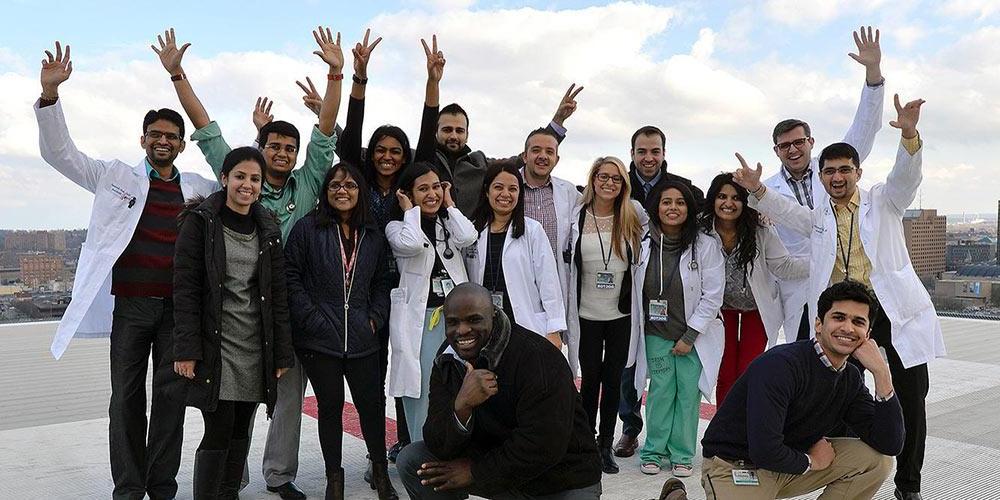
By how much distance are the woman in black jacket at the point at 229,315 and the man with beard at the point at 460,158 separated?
1.26 meters

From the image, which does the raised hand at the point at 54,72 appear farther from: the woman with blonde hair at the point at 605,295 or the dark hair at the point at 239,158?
the woman with blonde hair at the point at 605,295

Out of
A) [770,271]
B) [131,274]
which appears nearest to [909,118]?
[770,271]

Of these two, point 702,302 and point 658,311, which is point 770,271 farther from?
point 658,311

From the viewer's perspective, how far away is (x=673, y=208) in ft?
13.3

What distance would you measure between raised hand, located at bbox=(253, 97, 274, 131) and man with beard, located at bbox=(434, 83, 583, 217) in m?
0.98

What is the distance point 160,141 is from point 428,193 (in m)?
1.27

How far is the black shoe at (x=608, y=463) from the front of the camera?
3.92 meters

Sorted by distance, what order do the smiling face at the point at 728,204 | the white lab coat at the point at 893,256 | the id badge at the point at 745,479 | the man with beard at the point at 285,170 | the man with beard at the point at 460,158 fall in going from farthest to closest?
the man with beard at the point at 460,158 < the smiling face at the point at 728,204 < the man with beard at the point at 285,170 < the white lab coat at the point at 893,256 < the id badge at the point at 745,479

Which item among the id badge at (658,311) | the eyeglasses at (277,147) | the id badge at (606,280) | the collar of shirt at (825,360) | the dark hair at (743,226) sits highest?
the eyeglasses at (277,147)

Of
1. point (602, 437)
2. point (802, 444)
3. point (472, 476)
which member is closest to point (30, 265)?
point (602, 437)

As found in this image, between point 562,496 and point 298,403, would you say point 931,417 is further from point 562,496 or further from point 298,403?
point 298,403

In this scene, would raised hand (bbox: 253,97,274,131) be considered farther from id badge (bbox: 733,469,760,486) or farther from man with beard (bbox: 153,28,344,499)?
id badge (bbox: 733,469,760,486)

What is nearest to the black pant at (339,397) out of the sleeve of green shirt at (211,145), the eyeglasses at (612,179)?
the sleeve of green shirt at (211,145)

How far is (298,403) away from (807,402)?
7.49 feet
